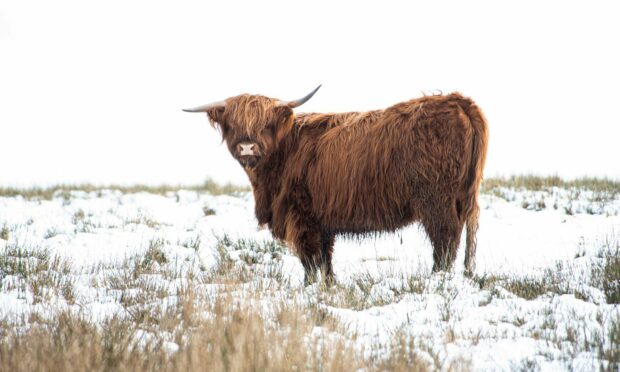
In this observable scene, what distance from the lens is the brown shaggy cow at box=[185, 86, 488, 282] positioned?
4.33 metres

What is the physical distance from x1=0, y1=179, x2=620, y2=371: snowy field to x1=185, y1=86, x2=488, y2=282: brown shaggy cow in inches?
15.0

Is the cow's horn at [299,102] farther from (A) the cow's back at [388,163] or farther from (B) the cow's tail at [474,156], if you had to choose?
(B) the cow's tail at [474,156]

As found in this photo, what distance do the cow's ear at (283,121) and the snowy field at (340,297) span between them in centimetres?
113

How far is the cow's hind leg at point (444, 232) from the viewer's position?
4332 mm

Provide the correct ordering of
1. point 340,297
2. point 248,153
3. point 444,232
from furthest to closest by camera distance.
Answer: point 248,153, point 444,232, point 340,297

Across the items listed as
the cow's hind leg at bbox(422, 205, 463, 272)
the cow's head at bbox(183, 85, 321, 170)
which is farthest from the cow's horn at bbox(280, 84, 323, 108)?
the cow's hind leg at bbox(422, 205, 463, 272)

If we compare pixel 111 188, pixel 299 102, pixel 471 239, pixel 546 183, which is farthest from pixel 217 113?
pixel 111 188

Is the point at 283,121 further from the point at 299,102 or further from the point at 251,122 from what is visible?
the point at 251,122

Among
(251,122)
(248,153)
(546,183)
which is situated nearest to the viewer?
(248,153)

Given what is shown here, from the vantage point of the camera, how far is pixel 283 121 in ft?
16.0

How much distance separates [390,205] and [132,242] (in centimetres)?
298

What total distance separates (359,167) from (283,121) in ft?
2.61

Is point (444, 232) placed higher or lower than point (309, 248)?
higher

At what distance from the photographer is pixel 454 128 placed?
4305 millimetres
